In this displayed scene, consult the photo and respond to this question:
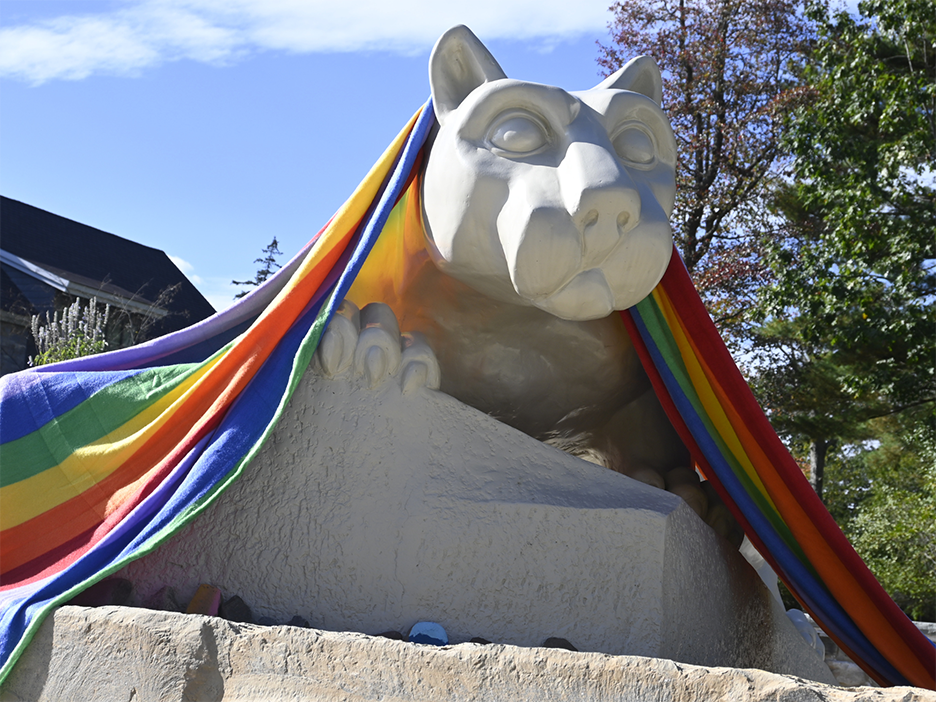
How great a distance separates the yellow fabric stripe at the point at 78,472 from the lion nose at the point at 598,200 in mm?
1011

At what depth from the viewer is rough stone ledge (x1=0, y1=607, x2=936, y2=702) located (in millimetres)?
1491

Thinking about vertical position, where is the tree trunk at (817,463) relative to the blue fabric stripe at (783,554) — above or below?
above

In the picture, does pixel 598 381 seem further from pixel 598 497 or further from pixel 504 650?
pixel 504 650

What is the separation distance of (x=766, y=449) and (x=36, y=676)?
6.30 ft

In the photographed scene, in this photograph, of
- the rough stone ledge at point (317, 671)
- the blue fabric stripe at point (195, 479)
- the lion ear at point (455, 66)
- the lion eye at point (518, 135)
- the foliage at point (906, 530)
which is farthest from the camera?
the foliage at point (906, 530)

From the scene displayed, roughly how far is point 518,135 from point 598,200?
33cm

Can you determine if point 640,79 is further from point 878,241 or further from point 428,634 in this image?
point 878,241

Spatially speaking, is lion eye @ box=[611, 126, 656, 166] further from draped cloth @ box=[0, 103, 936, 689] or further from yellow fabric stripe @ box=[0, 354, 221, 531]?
yellow fabric stripe @ box=[0, 354, 221, 531]

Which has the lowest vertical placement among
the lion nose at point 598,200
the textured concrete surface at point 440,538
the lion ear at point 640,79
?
the textured concrete surface at point 440,538

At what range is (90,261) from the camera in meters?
12.8

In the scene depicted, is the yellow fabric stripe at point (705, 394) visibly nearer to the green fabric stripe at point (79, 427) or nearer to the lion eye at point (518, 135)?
the lion eye at point (518, 135)

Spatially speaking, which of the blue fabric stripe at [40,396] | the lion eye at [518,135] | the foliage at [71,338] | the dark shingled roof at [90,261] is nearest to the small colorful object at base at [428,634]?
the blue fabric stripe at [40,396]

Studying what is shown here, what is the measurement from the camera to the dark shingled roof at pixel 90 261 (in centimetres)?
1165

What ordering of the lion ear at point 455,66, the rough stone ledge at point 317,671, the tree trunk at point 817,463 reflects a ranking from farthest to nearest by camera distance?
the tree trunk at point 817,463, the lion ear at point 455,66, the rough stone ledge at point 317,671
